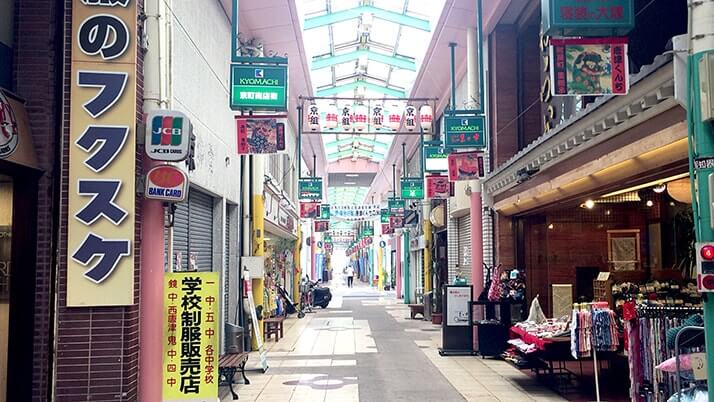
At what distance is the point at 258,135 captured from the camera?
1119cm

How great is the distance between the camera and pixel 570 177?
8.68m

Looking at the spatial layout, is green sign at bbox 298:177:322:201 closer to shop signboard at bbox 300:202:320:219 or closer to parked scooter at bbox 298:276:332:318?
shop signboard at bbox 300:202:320:219

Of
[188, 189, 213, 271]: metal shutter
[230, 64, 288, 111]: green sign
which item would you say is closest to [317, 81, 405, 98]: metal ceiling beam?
[188, 189, 213, 271]: metal shutter

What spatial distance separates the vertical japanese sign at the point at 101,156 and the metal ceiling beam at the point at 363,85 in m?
16.7

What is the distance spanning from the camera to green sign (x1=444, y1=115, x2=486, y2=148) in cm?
1212

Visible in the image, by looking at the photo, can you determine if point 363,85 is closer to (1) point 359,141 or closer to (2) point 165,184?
(1) point 359,141

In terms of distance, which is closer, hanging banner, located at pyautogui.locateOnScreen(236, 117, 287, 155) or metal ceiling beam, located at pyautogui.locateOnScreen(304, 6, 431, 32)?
hanging banner, located at pyautogui.locateOnScreen(236, 117, 287, 155)

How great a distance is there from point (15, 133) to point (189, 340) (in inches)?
104

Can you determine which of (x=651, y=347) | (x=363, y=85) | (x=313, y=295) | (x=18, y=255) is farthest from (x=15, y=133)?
(x=313, y=295)

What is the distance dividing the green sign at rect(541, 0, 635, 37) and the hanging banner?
6048 millimetres

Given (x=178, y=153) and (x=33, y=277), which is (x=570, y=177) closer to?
(x=178, y=153)

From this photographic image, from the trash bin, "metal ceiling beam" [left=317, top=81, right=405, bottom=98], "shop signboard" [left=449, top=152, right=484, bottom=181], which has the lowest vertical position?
the trash bin

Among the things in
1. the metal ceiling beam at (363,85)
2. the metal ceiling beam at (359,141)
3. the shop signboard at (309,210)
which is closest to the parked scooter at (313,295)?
the shop signboard at (309,210)

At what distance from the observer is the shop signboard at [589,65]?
6301mm
